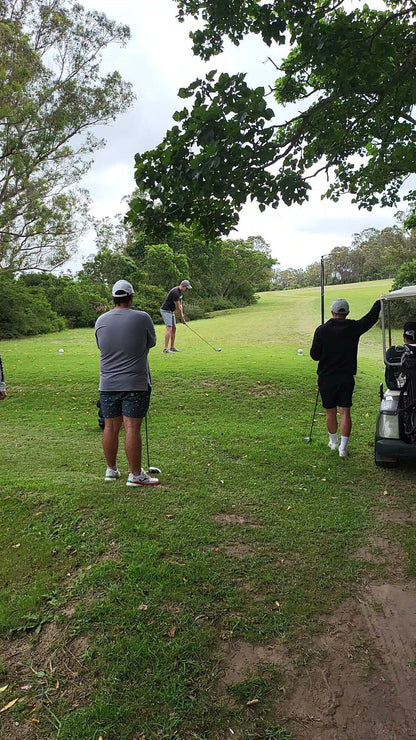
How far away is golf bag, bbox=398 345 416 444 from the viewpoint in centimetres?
458

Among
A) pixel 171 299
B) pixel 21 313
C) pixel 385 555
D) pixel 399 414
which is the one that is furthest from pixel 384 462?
pixel 21 313

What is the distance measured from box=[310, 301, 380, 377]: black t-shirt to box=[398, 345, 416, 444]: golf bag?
97 centimetres

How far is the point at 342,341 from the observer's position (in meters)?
5.76

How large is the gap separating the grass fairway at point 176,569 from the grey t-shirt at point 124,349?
1.12 meters

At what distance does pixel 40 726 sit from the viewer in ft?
7.28

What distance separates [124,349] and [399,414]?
2.91m

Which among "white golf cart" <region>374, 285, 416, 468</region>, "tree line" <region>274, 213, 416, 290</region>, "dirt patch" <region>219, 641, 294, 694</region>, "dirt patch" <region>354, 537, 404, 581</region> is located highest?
"tree line" <region>274, 213, 416, 290</region>

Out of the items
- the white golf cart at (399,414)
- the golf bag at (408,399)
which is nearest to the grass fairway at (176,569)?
the white golf cart at (399,414)

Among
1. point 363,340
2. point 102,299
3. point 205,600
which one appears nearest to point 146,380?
point 205,600

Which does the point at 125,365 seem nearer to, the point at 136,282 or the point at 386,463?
the point at 386,463

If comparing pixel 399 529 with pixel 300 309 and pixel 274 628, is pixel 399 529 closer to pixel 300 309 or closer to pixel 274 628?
pixel 274 628

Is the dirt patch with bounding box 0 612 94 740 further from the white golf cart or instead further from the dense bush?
the dense bush

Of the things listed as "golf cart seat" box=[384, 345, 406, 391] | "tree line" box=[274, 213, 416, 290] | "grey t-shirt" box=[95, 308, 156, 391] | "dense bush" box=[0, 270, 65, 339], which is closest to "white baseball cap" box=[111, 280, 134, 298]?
"grey t-shirt" box=[95, 308, 156, 391]

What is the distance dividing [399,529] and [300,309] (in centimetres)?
3204
